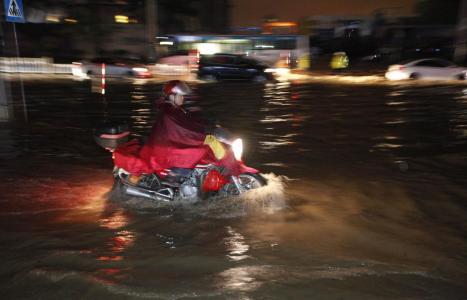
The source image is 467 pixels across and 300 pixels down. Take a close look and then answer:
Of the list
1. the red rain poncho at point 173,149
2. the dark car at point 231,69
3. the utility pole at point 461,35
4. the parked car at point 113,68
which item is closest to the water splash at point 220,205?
the red rain poncho at point 173,149

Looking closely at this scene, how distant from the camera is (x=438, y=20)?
55.5m

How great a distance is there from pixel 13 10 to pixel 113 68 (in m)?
16.5

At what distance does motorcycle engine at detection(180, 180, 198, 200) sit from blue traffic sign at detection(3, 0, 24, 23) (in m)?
7.20

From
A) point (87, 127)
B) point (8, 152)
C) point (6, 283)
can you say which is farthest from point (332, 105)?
point (6, 283)

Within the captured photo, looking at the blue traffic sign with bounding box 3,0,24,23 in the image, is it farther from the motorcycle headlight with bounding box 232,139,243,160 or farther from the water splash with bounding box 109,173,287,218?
the motorcycle headlight with bounding box 232,139,243,160

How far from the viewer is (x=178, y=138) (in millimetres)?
5875

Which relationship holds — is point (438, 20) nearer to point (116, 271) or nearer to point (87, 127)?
point (87, 127)

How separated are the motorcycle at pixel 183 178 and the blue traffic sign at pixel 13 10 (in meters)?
6.25

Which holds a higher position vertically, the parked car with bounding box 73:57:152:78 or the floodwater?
the parked car with bounding box 73:57:152:78

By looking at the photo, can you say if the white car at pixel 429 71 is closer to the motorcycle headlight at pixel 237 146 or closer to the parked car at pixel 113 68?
the parked car at pixel 113 68

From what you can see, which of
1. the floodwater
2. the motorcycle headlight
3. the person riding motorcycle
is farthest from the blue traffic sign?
the motorcycle headlight

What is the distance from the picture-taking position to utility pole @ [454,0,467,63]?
32.4 metres

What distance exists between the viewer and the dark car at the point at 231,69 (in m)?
25.6

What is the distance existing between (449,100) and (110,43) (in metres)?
32.8
